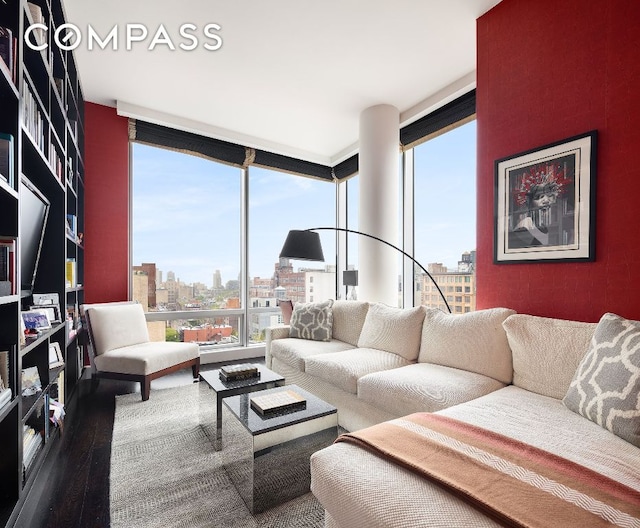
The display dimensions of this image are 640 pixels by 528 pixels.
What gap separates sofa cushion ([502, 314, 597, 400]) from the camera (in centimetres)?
173

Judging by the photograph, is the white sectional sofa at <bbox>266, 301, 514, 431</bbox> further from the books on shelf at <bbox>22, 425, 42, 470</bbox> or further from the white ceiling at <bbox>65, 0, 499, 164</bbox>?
the white ceiling at <bbox>65, 0, 499, 164</bbox>

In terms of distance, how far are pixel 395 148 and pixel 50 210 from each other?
10.6 feet

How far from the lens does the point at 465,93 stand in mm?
3336

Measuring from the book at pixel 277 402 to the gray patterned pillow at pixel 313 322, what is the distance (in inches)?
58.5

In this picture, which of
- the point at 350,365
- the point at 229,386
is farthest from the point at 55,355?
the point at 350,365

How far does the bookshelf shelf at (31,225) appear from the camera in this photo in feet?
4.91

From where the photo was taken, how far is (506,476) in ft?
3.36

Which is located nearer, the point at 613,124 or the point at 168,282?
the point at 613,124

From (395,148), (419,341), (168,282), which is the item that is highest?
(395,148)

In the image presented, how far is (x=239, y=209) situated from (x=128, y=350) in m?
2.30

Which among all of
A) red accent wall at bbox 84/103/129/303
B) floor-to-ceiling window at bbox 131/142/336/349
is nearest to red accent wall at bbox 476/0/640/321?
floor-to-ceiling window at bbox 131/142/336/349

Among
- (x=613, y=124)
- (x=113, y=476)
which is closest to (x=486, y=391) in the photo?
(x=613, y=124)

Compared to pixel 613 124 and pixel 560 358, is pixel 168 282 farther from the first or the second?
pixel 613 124

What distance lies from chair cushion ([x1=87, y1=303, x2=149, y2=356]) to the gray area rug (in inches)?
29.8
